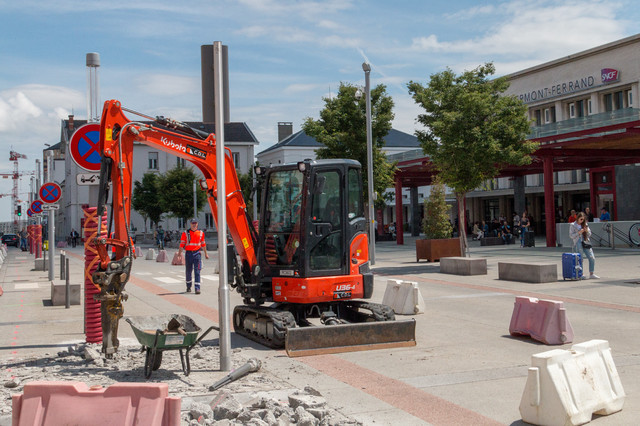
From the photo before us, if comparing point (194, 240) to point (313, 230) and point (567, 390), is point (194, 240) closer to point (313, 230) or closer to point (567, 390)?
point (313, 230)

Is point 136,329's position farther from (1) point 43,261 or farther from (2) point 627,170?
(2) point 627,170

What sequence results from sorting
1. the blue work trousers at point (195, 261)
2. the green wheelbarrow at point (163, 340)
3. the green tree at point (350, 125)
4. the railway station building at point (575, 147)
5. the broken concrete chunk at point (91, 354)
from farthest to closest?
the green tree at point (350, 125), the railway station building at point (575, 147), the blue work trousers at point (195, 261), the broken concrete chunk at point (91, 354), the green wheelbarrow at point (163, 340)

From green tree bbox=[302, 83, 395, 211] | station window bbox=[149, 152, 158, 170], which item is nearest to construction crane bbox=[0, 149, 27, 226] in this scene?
station window bbox=[149, 152, 158, 170]

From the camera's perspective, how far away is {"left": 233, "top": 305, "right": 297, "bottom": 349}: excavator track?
9766 millimetres

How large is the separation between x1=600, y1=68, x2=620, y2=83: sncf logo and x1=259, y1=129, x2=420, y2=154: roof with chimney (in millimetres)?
30335

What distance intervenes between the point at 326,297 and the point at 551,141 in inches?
1008

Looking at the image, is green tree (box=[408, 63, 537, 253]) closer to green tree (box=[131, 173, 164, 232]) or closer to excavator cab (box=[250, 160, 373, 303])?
excavator cab (box=[250, 160, 373, 303])

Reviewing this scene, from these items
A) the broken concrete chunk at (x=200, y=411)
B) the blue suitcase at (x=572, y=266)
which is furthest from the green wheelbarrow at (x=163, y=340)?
the blue suitcase at (x=572, y=266)

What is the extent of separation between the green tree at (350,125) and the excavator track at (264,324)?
84.9ft

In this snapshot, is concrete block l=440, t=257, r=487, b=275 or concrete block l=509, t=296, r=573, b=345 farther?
concrete block l=440, t=257, r=487, b=275

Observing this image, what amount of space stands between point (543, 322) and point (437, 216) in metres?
17.2

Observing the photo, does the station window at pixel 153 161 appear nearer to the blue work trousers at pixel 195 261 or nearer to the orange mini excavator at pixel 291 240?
the blue work trousers at pixel 195 261

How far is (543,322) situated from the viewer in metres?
10.1

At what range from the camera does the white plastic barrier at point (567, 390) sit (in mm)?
5887
